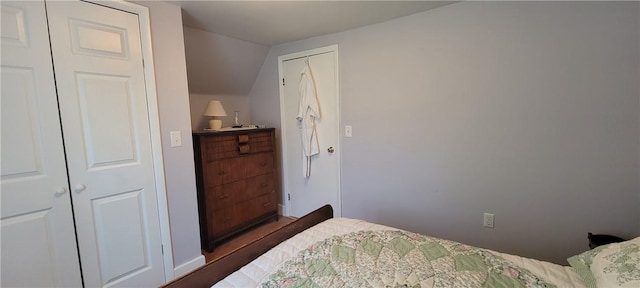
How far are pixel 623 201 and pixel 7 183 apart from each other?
3.45 m

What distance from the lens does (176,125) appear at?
199 centimetres

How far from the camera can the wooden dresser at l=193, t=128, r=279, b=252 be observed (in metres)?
2.43

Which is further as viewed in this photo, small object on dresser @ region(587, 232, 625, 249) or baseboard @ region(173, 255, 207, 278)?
baseboard @ region(173, 255, 207, 278)

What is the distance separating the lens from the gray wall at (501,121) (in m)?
1.60

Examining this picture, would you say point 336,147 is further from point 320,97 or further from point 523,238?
point 523,238

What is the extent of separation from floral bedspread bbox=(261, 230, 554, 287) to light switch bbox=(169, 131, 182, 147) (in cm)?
135

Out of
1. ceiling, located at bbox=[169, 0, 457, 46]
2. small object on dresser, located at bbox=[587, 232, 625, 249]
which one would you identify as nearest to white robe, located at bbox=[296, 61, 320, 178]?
ceiling, located at bbox=[169, 0, 457, 46]

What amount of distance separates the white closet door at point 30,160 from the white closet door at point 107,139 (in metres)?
0.05

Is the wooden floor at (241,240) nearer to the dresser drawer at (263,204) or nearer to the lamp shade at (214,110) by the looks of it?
the dresser drawer at (263,204)

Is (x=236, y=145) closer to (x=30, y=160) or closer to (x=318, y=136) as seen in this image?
(x=318, y=136)

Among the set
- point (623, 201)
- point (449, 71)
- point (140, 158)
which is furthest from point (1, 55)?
point (623, 201)

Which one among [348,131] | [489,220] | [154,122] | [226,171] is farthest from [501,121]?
[154,122]

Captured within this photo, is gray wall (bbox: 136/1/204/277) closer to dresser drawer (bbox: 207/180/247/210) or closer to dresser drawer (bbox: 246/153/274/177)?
dresser drawer (bbox: 207/180/247/210)

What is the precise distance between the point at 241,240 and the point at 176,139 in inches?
51.0
